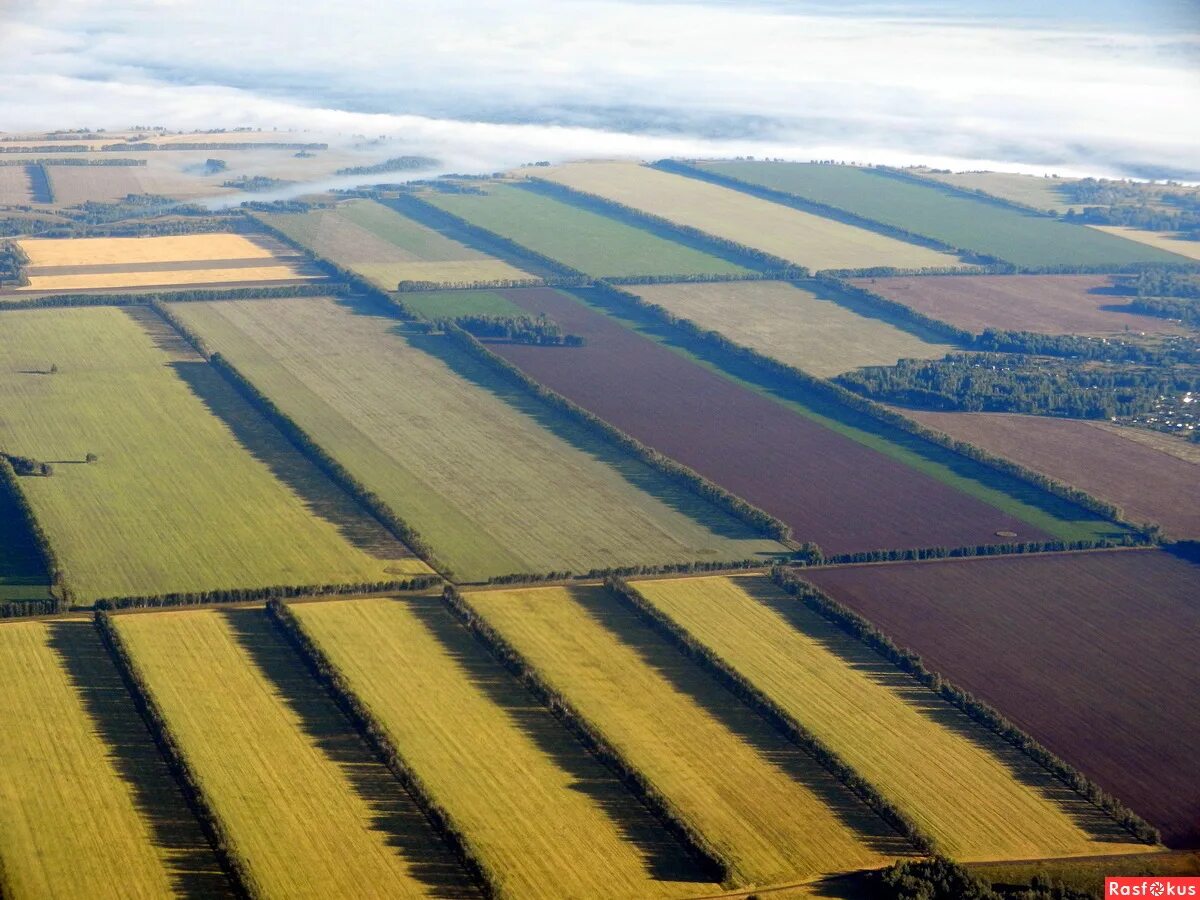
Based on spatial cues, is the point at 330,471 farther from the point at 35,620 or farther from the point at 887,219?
the point at 887,219

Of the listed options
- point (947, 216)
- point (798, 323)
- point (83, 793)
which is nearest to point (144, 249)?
point (798, 323)

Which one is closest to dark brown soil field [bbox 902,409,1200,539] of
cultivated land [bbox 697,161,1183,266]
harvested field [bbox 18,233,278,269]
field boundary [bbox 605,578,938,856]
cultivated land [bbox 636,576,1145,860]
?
cultivated land [bbox 636,576,1145,860]

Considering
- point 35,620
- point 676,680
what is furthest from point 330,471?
point 676,680

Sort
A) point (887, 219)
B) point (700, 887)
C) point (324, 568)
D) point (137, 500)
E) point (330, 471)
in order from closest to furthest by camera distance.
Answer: point (700, 887), point (324, 568), point (137, 500), point (330, 471), point (887, 219)

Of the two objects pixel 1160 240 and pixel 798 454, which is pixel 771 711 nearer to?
pixel 798 454

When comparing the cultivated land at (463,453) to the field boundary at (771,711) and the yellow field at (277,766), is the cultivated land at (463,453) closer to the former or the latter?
the field boundary at (771,711)

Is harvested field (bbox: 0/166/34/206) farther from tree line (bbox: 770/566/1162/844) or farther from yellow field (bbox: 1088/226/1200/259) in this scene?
tree line (bbox: 770/566/1162/844)

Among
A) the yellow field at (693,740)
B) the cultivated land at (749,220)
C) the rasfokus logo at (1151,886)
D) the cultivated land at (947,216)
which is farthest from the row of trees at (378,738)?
the cultivated land at (947,216)
